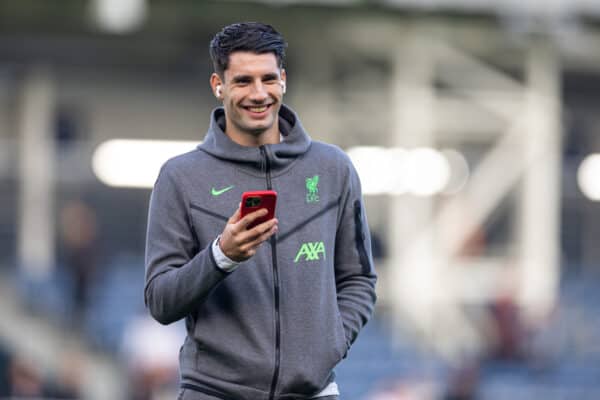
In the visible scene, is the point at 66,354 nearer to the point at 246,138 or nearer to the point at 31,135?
the point at 31,135

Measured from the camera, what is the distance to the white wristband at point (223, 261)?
134 inches

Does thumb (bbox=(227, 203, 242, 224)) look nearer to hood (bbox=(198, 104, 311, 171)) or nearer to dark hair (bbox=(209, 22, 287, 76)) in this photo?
hood (bbox=(198, 104, 311, 171))

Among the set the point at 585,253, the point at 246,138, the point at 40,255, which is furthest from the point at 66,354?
the point at 246,138

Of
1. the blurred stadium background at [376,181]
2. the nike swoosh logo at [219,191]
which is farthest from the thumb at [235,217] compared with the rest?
the blurred stadium background at [376,181]

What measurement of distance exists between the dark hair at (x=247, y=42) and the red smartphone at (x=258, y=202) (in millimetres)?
510

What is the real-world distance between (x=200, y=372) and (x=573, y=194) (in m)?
17.6

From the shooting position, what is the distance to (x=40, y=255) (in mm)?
17156

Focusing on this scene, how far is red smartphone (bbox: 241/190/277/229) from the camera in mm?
3285

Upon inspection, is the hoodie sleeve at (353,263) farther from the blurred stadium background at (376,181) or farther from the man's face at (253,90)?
the blurred stadium background at (376,181)

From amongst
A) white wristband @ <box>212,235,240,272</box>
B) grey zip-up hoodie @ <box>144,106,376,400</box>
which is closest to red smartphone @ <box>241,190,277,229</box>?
white wristband @ <box>212,235,240,272</box>

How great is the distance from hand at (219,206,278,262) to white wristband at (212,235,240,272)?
0.6 inches

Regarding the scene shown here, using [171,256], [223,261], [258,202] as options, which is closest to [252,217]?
[258,202]

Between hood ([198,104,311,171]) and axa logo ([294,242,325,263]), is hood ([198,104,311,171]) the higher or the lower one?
the higher one

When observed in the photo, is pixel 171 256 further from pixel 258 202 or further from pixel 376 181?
pixel 376 181
